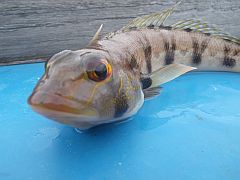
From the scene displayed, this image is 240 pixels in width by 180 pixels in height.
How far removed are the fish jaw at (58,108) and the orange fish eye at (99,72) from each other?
0.41 ft

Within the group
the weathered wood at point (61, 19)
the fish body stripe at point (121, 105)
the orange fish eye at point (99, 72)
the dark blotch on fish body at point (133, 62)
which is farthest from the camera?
the weathered wood at point (61, 19)

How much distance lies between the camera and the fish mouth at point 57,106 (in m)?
1.11

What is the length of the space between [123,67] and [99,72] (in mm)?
355

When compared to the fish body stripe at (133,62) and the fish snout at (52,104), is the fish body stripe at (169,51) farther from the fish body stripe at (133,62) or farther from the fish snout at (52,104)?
the fish snout at (52,104)

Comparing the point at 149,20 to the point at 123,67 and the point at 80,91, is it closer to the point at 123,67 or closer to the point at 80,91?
the point at 123,67

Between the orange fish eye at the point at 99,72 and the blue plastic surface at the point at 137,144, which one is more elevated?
the orange fish eye at the point at 99,72

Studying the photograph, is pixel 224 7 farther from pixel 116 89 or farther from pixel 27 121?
pixel 27 121

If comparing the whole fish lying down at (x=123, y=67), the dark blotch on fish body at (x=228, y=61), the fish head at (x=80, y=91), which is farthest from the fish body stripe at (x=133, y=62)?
the dark blotch on fish body at (x=228, y=61)

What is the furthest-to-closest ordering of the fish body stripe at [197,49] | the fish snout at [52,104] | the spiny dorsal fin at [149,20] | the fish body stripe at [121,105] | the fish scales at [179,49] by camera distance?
the fish body stripe at [197,49] < the spiny dorsal fin at [149,20] < the fish scales at [179,49] < the fish body stripe at [121,105] < the fish snout at [52,104]

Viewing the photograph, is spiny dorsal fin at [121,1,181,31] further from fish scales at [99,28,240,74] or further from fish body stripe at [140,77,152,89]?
fish body stripe at [140,77,152,89]

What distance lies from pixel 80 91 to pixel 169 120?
1.83ft

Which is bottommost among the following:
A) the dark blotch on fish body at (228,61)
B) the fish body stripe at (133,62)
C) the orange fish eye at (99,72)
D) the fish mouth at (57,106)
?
the dark blotch on fish body at (228,61)

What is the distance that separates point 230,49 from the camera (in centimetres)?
239

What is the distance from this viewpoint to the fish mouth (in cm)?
111
